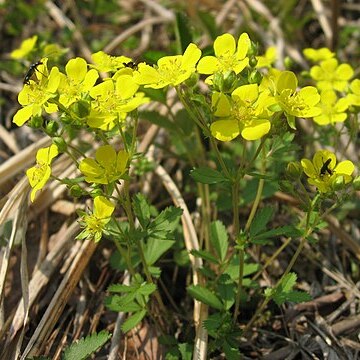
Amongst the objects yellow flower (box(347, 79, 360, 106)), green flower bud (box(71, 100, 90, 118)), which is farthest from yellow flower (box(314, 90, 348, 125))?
green flower bud (box(71, 100, 90, 118))

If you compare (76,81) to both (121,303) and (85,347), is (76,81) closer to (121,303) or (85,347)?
(121,303)

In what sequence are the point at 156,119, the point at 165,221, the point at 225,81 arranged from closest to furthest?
the point at 225,81 → the point at 165,221 → the point at 156,119

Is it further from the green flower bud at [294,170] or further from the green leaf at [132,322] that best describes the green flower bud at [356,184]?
the green leaf at [132,322]

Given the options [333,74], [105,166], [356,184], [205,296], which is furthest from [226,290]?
[333,74]

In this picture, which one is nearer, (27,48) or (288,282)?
(288,282)

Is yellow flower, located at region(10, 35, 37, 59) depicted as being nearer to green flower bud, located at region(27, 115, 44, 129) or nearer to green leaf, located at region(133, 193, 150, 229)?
green flower bud, located at region(27, 115, 44, 129)

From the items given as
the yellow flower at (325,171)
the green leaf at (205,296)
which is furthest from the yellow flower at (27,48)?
the yellow flower at (325,171)

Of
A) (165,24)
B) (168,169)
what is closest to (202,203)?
(168,169)
